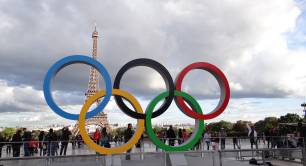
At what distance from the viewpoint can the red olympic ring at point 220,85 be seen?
52.9 ft

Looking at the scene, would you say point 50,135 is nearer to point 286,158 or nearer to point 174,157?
point 174,157

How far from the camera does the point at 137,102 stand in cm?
1577

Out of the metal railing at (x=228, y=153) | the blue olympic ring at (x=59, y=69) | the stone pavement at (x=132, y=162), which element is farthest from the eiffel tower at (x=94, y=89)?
the blue olympic ring at (x=59, y=69)

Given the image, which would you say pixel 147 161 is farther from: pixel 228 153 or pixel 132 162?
pixel 228 153

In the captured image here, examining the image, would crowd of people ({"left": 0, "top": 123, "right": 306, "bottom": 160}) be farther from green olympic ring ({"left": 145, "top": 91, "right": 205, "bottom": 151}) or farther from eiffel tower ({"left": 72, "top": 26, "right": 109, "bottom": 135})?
eiffel tower ({"left": 72, "top": 26, "right": 109, "bottom": 135})

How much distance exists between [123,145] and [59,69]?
15.6 ft

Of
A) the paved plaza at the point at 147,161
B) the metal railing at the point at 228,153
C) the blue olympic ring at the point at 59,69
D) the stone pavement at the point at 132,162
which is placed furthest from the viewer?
the blue olympic ring at the point at 59,69

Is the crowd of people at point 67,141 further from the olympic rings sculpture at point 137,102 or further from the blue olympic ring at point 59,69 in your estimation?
the blue olympic ring at point 59,69

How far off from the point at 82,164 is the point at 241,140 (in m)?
11.6

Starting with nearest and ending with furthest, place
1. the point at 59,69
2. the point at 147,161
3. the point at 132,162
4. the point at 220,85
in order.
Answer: the point at 59,69, the point at 132,162, the point at 147,161, the point at 220,85

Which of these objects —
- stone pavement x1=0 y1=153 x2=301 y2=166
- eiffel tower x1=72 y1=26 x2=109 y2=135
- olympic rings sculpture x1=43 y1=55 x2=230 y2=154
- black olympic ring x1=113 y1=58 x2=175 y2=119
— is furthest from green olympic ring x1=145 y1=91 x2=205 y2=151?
eiffel tower x1=72 y1=26 x2=109 y2=135

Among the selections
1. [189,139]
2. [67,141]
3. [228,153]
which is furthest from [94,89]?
[228,153]

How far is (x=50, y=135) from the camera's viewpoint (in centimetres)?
1862

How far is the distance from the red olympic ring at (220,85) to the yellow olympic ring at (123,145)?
87.3 inches
